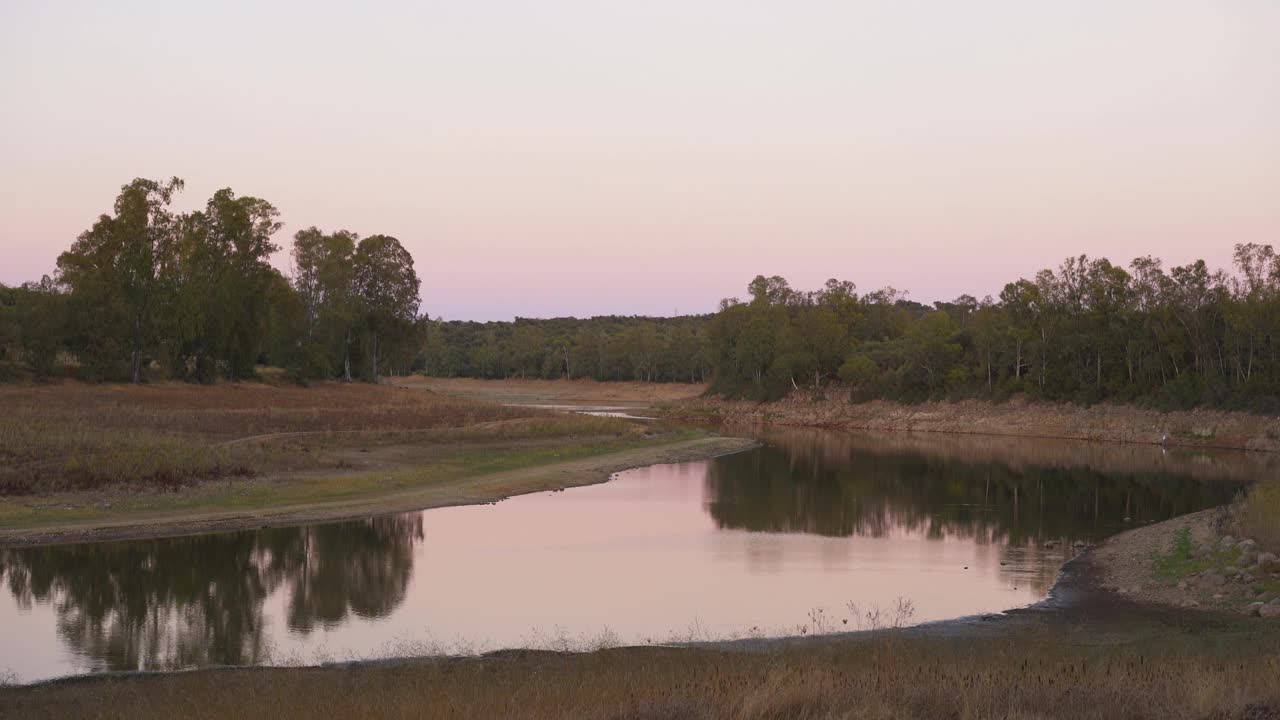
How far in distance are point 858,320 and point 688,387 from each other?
86.4ft

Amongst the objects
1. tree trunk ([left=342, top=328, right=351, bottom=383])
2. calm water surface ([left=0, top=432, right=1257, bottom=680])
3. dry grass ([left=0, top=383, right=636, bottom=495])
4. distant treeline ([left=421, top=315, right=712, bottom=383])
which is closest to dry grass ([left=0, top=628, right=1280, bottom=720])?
calm water surface ([left=0, top=432, right=1257, bottom=680])

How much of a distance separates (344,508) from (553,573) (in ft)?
37.1

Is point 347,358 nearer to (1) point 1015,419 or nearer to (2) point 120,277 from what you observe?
(2) point 120,277

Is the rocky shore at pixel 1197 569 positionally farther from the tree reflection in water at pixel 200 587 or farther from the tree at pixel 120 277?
the tree at pixel 120 277

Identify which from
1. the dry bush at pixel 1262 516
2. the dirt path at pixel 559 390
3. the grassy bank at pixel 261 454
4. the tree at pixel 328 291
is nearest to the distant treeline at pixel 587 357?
the dirt path at pixel 559 390

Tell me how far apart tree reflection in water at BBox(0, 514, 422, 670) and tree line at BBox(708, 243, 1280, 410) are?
66168 millimetres

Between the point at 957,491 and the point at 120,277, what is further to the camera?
the point at 120,277

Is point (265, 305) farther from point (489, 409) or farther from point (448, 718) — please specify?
point (448, 718)

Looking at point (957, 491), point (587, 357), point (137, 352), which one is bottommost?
point (957, 491)

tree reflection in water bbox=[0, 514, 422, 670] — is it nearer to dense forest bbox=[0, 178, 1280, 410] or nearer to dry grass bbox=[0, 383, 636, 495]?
dry grass bbox=[0, 383, 636, 495]

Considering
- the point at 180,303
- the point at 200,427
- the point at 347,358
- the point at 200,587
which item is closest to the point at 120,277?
the point at 180,303

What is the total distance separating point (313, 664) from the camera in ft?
55.3

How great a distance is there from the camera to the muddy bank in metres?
69.3

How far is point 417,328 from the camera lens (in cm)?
9369
